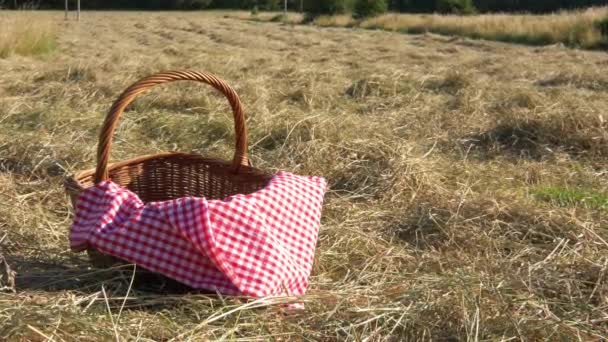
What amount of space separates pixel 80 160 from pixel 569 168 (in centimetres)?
265

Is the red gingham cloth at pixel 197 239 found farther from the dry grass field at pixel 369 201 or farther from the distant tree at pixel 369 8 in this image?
the distant tree at pixel 369 8

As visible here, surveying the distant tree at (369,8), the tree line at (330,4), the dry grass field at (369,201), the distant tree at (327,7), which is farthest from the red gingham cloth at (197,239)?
the distant tree at (327,7)

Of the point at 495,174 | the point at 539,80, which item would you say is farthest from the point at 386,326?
the point at 539,80

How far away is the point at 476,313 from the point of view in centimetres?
197

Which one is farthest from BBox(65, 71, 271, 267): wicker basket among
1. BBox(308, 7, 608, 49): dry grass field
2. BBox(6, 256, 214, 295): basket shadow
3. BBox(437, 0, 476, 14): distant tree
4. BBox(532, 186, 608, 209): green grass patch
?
BBox(437, 0, 476, 14): distant tree

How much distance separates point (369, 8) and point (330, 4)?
245cm

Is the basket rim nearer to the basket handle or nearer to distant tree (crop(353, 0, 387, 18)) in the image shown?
the basket handle

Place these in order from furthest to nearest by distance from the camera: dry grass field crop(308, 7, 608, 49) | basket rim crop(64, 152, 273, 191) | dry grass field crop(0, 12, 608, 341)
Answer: dry grass field crop(308, 7, 608, 49) < basket rim crop(64, 152, 273, 191) < dry grass field crop(0, 12, 608, 341)

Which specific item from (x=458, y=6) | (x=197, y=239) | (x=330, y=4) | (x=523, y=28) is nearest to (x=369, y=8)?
→ (x=330, y=4)

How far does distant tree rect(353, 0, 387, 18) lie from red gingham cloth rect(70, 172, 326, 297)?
28747 millimetres

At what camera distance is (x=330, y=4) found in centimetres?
3259

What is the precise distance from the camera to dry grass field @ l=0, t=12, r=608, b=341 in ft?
6.56

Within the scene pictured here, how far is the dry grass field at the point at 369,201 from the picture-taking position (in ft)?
6.56

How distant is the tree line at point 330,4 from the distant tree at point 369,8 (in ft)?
1.37
